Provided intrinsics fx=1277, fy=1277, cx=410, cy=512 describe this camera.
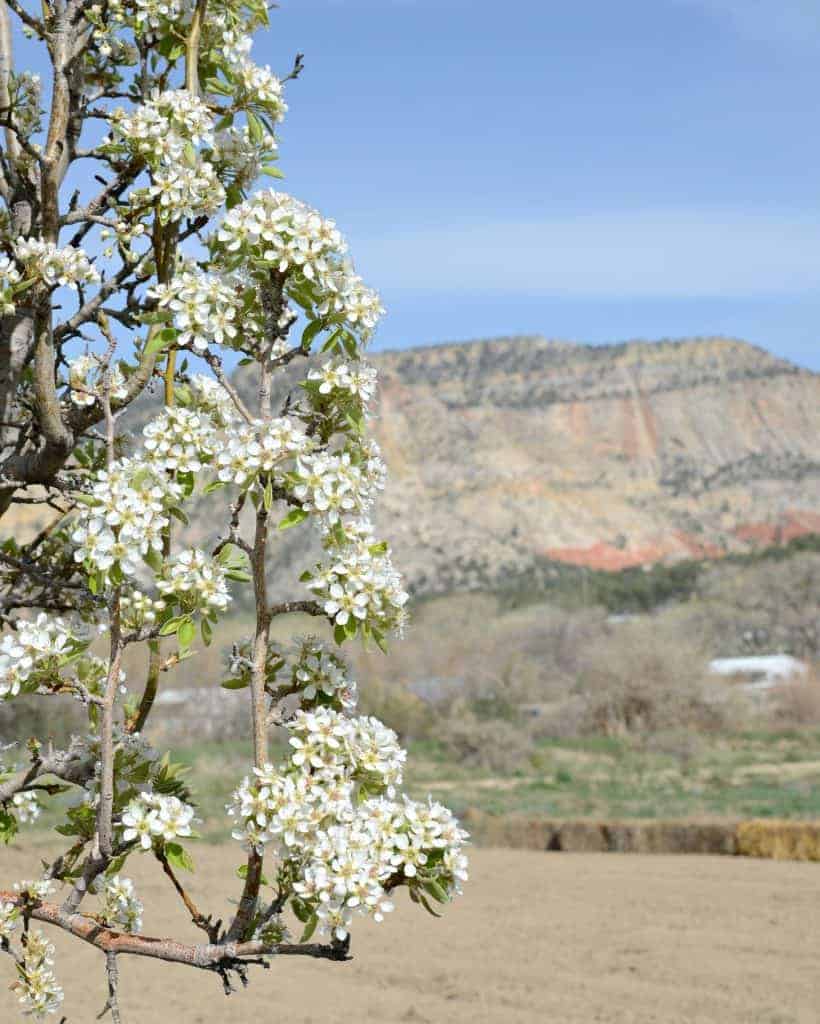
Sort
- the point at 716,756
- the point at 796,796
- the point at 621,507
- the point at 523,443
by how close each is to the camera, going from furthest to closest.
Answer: the point at 523,443 < the point at 621,507 < the point at 716,756 < the point at 796,796

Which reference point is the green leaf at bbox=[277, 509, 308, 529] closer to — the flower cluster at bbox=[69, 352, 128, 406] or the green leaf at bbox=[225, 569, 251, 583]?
the green leaf at bbox=[225, 569, 251, 583]

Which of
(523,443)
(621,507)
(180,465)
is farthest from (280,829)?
(523,443)

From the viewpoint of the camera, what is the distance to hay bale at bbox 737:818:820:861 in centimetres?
1594

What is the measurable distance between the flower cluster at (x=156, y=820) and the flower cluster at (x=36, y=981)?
68 cm

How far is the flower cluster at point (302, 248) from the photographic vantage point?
2.35 meters

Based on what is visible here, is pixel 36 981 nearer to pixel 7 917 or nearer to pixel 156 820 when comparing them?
pixel 7 917

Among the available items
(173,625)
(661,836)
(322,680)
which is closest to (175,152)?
(173,625)

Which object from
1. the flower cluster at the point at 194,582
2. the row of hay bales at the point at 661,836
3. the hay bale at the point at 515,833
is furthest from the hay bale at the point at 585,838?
the flower cluster at the point at 194,582

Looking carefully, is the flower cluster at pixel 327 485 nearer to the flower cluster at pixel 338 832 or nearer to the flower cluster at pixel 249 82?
the flower cluster at pixel 338 832

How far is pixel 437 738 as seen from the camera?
117 feet

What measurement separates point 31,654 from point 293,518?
572mm

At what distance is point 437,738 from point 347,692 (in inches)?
1335

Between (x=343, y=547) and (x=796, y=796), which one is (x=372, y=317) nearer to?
(x=343, y=547)

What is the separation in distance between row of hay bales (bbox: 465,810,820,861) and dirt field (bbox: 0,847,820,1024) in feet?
4.20
